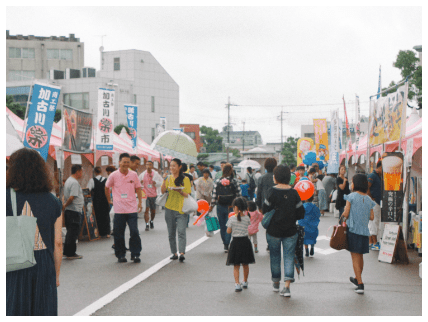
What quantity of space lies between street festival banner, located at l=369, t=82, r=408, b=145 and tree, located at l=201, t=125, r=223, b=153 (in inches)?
2622

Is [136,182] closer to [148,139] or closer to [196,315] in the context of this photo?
[196,315]

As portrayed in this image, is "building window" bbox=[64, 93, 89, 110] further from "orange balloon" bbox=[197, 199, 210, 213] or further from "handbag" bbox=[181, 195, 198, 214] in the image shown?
"handbag" bbox=[181, 195, 198, 214]

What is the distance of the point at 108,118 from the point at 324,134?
13036mm

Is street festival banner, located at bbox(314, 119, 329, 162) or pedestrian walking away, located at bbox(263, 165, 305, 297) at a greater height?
street festival banner, located at bbox(314, 119, 329, 162)

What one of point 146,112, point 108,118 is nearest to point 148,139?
point 146,112

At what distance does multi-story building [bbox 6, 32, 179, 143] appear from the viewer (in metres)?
49.4

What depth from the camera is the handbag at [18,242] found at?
330 cm

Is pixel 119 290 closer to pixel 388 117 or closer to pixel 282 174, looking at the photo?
pixel 282 174

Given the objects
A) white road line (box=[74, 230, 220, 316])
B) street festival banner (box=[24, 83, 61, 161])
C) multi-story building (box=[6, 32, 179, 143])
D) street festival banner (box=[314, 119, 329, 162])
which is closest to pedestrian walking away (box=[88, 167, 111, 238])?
street festival banner (box=[24, 83, 61, 161])

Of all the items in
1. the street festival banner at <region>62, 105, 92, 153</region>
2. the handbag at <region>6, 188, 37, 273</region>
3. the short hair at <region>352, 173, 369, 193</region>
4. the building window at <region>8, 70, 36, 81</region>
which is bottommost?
the handbag at <region>6, 188, 37, 273</region>

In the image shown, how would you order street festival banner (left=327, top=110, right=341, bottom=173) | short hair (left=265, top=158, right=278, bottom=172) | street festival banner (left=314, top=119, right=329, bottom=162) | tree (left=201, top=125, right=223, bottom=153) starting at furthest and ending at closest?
tree (left=201, top=125, right=223, bottom=153) < street festival banner (left=314, top=119, right=329, bottom=162) < street festival banner (left=327, top=110, right=341, bottom=173) < short hair (left=265, top=158, right=278, bottom=172)

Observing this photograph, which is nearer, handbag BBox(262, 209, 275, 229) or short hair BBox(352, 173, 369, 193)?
handbag BBox(262, 209, 275, 229)

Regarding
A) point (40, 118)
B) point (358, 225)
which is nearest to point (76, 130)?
point (40, 118)

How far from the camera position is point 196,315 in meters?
5.11
